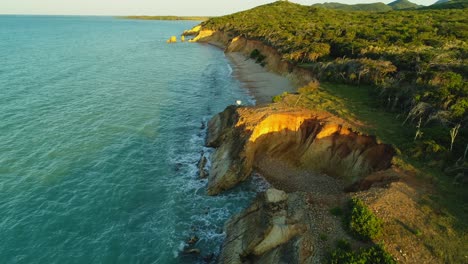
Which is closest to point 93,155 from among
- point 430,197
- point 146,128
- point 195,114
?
point 146,128

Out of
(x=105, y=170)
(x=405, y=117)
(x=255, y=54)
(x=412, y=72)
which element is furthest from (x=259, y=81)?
(x=105, y=170)

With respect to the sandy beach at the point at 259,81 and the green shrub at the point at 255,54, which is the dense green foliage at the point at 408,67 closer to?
the sandy beach at the point at 259,81

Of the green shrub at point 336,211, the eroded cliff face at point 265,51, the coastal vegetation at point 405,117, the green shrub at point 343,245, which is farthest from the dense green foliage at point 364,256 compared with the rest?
the eroded cliff face at point 265,51

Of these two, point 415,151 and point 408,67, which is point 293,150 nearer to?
point 415,151

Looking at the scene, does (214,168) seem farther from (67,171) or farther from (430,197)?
(430,197)

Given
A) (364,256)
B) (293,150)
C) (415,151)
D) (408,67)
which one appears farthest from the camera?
(408,67)

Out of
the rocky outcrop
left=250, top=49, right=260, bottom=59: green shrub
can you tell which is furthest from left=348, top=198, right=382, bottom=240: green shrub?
left=250, top=49, right=260, bottom=59: green shrub

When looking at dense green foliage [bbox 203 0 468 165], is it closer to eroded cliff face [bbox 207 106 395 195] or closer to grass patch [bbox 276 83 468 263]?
grass patch [bbox 276 83 468 263]
